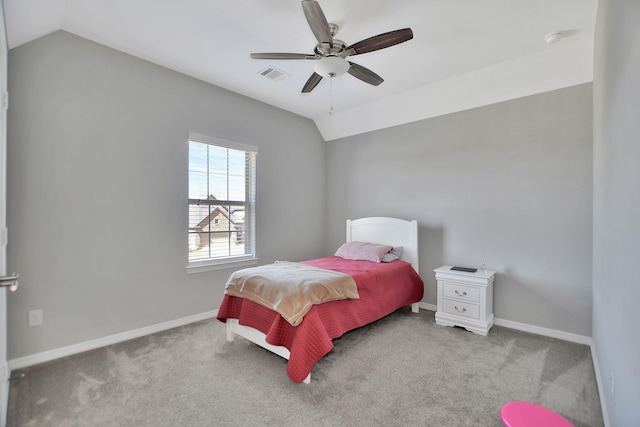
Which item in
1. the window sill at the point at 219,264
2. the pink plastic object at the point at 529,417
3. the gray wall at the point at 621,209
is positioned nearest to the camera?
the gray wall at the point at 621,209

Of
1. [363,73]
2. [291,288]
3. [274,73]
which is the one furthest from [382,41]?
[291,288]

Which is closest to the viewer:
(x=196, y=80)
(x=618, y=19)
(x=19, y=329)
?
(x=618, y=19)

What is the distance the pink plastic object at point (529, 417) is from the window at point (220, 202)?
9.82 feet

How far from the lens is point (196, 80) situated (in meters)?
3.34

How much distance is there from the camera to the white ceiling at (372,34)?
7.06ft

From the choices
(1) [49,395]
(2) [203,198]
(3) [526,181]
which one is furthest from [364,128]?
(1) [49,395]

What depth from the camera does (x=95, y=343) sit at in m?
2.64

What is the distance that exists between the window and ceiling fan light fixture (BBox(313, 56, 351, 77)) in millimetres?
1753

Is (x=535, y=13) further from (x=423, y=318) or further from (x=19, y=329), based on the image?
(x=19, y=329)

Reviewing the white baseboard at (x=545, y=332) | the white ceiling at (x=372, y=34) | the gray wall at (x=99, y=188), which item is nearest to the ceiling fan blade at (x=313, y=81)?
the white ceiling at (x=372, y=34)

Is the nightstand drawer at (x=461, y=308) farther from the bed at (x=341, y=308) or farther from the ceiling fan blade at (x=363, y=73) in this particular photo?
the ceiling fan blade at (x=363, y=73)

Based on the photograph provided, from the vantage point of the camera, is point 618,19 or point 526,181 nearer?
point 618,19

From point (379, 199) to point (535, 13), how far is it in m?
2.55

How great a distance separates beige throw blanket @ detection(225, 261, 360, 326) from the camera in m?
2.22
